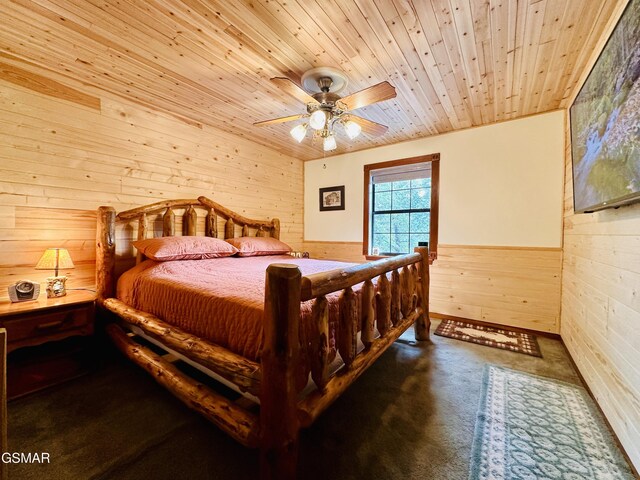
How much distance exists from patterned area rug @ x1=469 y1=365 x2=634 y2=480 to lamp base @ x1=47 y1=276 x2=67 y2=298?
3060 mm

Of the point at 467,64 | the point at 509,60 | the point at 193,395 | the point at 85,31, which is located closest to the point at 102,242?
the point at 85,31

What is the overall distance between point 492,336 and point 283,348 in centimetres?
274

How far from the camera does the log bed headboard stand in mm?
2422

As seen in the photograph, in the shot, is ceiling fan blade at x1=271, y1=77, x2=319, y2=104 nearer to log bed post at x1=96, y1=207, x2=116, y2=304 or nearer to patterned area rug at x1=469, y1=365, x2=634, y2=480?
log bed post at x1=96, y1=207, x2=116, y2=304

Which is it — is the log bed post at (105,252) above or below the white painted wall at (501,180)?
below

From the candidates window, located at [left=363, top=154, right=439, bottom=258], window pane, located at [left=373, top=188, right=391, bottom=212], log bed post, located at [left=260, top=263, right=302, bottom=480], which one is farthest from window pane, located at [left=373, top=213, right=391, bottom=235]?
log bed post, located at [left=260, top=263, right=302, bottom=480]

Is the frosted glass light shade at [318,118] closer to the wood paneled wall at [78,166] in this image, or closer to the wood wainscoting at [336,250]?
the wood paneled wall at [78,166]

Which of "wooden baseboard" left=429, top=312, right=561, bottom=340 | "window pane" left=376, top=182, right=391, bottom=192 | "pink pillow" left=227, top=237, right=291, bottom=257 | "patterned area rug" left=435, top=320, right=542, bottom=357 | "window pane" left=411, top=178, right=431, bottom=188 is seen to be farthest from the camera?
"window pane" left=376, top=182, right=391, bottom=192

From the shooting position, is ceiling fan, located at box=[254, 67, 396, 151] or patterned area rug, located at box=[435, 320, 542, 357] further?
patterned area rug, located at box=[435, 320, 542, 357]

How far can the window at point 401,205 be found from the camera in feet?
11.8

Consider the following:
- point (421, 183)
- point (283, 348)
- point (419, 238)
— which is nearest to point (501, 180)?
point (421, 183)

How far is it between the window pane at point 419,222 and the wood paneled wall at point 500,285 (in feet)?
1.29

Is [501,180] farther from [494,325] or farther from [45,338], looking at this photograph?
[45,338]

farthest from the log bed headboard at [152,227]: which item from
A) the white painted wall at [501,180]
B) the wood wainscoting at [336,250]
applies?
the white painted wall at [501,180]
